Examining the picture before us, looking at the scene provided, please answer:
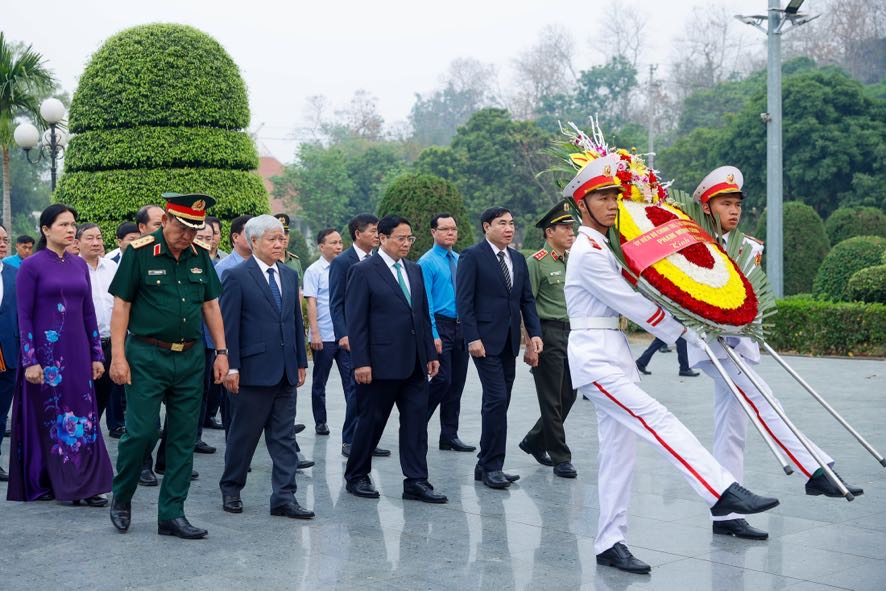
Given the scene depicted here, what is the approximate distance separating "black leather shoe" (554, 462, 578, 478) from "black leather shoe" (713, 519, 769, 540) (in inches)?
68.1

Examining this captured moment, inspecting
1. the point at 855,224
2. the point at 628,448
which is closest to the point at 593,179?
the point at 628,448

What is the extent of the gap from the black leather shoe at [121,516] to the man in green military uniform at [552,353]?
2.92 meters

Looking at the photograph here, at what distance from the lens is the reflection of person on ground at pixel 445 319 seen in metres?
8.37

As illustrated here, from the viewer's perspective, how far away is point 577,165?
582cm

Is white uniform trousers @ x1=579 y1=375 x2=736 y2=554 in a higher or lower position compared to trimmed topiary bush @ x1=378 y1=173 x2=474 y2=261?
lower

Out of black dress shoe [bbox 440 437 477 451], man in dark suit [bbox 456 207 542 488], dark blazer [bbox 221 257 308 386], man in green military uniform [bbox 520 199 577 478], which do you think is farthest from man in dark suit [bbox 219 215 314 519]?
black dress shoe [bbox 440 437 477 451]

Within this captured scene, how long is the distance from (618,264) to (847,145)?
30.7 metres

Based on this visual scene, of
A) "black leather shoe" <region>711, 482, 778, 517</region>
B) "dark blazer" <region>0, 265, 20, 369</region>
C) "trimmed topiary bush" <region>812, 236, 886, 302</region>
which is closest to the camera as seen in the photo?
"black leather shoe" <region>711, 482, 778, 517</region>

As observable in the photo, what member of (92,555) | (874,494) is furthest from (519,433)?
(92,555)

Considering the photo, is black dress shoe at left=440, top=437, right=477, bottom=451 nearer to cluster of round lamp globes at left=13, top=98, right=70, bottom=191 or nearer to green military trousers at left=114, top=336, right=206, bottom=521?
green military trousers at left=114, top=336, right=206, bottom=521

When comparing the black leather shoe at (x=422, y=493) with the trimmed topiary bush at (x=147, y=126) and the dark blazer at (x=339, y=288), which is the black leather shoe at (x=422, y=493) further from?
the trimmed topiary bush at (x=147, y=126)

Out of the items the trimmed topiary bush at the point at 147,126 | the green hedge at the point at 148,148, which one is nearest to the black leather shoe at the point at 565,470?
the trimmed topiary bush at the point at 147,126

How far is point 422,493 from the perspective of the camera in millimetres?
6668

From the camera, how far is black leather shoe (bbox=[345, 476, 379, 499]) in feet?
22.1
